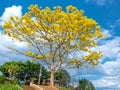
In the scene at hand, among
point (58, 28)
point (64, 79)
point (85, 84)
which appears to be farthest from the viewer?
point (85, 84)

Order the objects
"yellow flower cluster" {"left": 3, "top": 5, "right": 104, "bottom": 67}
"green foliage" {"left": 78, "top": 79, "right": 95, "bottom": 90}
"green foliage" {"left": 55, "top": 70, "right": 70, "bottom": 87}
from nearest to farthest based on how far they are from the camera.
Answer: "yellow flower cluster" {"left": 3, "top": 5, "right": 104, "bottom": 67} < "green foliage" {"left": 55, "top": 70, "right": 70, "bottom": 87} < "green foliage" {"left": 78, "top": 79, "right": 95, "bottom": 90}

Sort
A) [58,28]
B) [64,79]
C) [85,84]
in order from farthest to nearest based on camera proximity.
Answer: [85,84] < [64,79] < [58,28]

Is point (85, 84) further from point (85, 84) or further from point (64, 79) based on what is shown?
point (64, 79)

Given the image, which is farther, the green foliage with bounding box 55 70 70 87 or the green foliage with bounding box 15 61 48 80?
the green foliage with bounding box 15 61 48 80

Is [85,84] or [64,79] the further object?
[85,84]

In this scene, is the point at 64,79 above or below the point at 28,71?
below

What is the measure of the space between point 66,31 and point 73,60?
297 centimetres

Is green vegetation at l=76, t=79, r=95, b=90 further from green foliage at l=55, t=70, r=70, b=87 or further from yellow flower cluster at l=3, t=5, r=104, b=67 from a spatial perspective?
yellow flower cluster at l=3, t=5, r=104, b=67

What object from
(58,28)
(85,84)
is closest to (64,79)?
(85,84)

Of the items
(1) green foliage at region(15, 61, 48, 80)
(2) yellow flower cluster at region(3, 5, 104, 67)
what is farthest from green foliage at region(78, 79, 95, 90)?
→ (2) yellow flower cluster at region(3, 5, 104, 67)

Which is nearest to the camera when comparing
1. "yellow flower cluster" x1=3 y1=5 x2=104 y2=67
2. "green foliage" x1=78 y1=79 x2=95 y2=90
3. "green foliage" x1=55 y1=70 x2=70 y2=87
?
"yellow flower cluster" x1=3 y1=5 x2=104 y2=67

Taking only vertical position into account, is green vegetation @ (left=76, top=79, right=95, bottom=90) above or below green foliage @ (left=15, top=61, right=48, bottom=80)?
below

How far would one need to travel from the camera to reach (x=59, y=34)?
26797 mm

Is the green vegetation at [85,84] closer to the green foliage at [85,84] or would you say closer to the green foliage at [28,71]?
the green foliage at [85,84]
